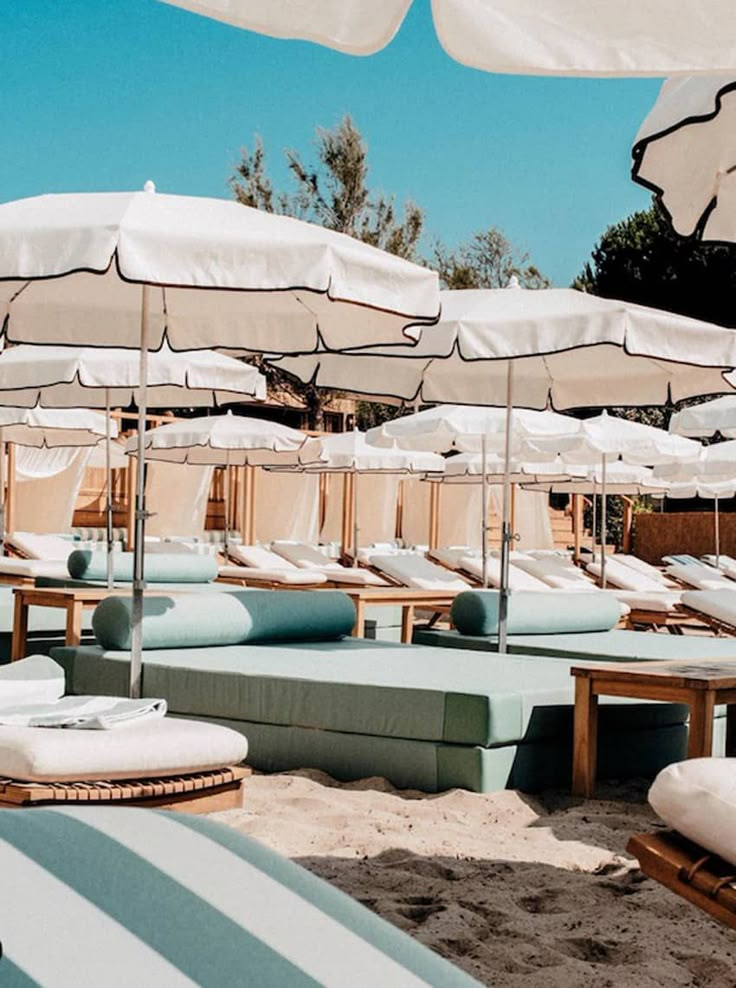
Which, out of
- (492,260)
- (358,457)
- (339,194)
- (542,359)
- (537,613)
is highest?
(339,194)

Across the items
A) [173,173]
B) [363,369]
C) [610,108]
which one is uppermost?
[610,108]

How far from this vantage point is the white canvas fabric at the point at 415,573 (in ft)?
37.5

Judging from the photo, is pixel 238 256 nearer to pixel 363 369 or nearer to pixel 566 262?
pixel 363 369

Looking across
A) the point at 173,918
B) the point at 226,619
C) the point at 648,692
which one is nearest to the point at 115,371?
the point at 226,619

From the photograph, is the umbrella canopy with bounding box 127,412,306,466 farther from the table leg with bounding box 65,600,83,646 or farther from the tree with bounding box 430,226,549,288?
the tree with bounding box 430,226,549,288

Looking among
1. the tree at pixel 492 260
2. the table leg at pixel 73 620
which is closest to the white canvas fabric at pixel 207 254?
the table leg at pixel 73 620

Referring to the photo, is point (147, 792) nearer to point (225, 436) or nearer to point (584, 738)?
point (584, 738)

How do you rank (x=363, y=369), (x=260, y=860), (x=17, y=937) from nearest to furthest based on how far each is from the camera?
(x=17, y=937)
(x=260, y=860)
(x=363, y=369)

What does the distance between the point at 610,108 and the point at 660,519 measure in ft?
77.4

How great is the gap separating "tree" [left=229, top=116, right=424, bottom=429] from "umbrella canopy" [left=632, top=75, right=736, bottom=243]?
996 inches

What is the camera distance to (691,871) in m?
2.28

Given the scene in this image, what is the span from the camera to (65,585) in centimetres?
984

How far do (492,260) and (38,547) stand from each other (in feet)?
81.2

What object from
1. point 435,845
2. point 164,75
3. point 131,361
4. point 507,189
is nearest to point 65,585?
point 131,361
